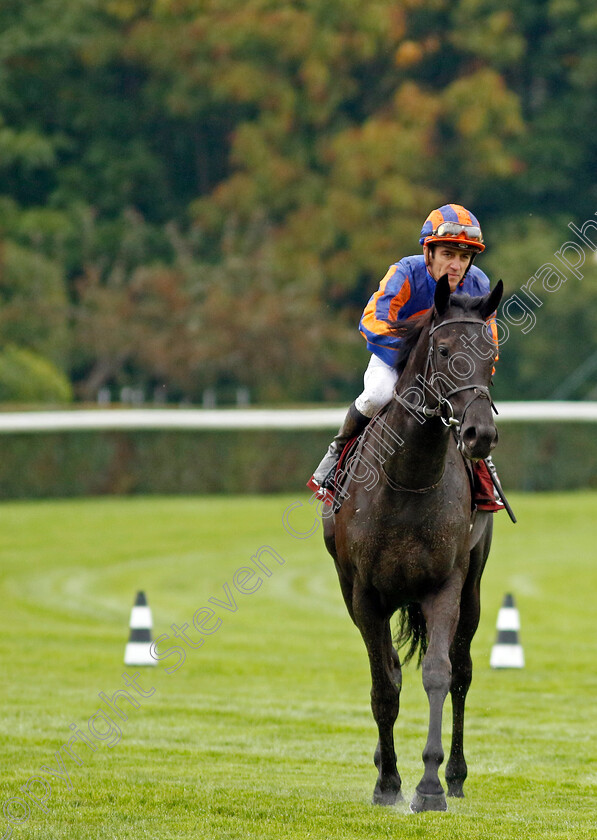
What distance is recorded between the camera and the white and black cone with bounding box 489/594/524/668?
1009 centimetres

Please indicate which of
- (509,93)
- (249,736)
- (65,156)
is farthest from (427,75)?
(249,736)

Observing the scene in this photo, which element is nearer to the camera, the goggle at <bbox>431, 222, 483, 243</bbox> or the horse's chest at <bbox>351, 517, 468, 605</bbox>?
the horse's chest at <bbox>351, 517, 468, 605</bbox>

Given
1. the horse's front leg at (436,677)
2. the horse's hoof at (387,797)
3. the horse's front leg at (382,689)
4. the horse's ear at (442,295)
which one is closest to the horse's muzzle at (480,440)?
the horse's ear at (442,295)

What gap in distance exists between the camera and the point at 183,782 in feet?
21.3

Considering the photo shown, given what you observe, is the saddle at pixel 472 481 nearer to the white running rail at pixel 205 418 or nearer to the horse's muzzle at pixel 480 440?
the horse's muzzle at pixel 480 440

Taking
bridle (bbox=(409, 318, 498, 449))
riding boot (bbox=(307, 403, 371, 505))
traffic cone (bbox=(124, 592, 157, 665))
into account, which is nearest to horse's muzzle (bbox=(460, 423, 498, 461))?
bridle (bbox=(409, 318, 498, 449))

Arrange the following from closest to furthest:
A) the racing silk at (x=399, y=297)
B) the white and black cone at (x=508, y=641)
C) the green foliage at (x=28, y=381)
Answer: the racing silk at (x=399, y=297)
the white and black cone at (x=508, y=641)
the green foliage at (x=28, y=381)

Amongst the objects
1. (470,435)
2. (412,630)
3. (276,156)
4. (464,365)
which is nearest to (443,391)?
(464,365)

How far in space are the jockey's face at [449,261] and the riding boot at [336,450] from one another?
2.45 feet

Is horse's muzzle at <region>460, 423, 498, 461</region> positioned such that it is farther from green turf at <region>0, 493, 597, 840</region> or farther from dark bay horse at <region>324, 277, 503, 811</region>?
green turf at <region>0, 493, 597, 840</region>

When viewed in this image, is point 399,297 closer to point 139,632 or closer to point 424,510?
point 424,510

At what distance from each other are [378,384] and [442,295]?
28.8 inches

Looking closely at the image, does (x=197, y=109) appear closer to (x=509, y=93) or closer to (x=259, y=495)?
(x=509, y=93)

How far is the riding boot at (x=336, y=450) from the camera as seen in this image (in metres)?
6.53
